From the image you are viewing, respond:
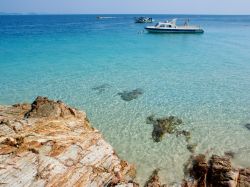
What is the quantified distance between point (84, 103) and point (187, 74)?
11720mm

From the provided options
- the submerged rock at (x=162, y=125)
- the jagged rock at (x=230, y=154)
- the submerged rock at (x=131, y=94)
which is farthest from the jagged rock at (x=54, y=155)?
the submerged rock at (x=131, y=94)

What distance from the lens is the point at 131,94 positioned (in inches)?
818

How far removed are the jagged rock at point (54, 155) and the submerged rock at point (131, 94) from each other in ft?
26.1

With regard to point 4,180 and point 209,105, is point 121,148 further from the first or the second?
point 209,105

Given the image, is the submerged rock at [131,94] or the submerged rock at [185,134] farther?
the submerged rock at [131,94]

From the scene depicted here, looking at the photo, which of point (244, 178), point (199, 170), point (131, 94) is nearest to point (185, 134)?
point (199, 170)

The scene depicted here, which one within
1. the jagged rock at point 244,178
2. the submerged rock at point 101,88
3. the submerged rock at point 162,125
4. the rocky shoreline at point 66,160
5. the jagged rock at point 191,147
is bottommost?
the jagged rock at point 191,147

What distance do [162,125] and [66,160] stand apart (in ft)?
24.4

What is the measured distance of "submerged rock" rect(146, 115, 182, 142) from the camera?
1470 cm

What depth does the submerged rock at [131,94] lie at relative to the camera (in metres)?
19.9

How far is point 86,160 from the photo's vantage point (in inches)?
388

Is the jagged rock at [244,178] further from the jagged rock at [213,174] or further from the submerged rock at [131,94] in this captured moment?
the submerged rock at [131,94]

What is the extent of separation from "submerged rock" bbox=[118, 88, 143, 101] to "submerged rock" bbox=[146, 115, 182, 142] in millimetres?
3479

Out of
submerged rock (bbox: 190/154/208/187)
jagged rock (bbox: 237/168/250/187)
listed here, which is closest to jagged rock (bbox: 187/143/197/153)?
submerged rock (bbox: 190/154/208/187)
